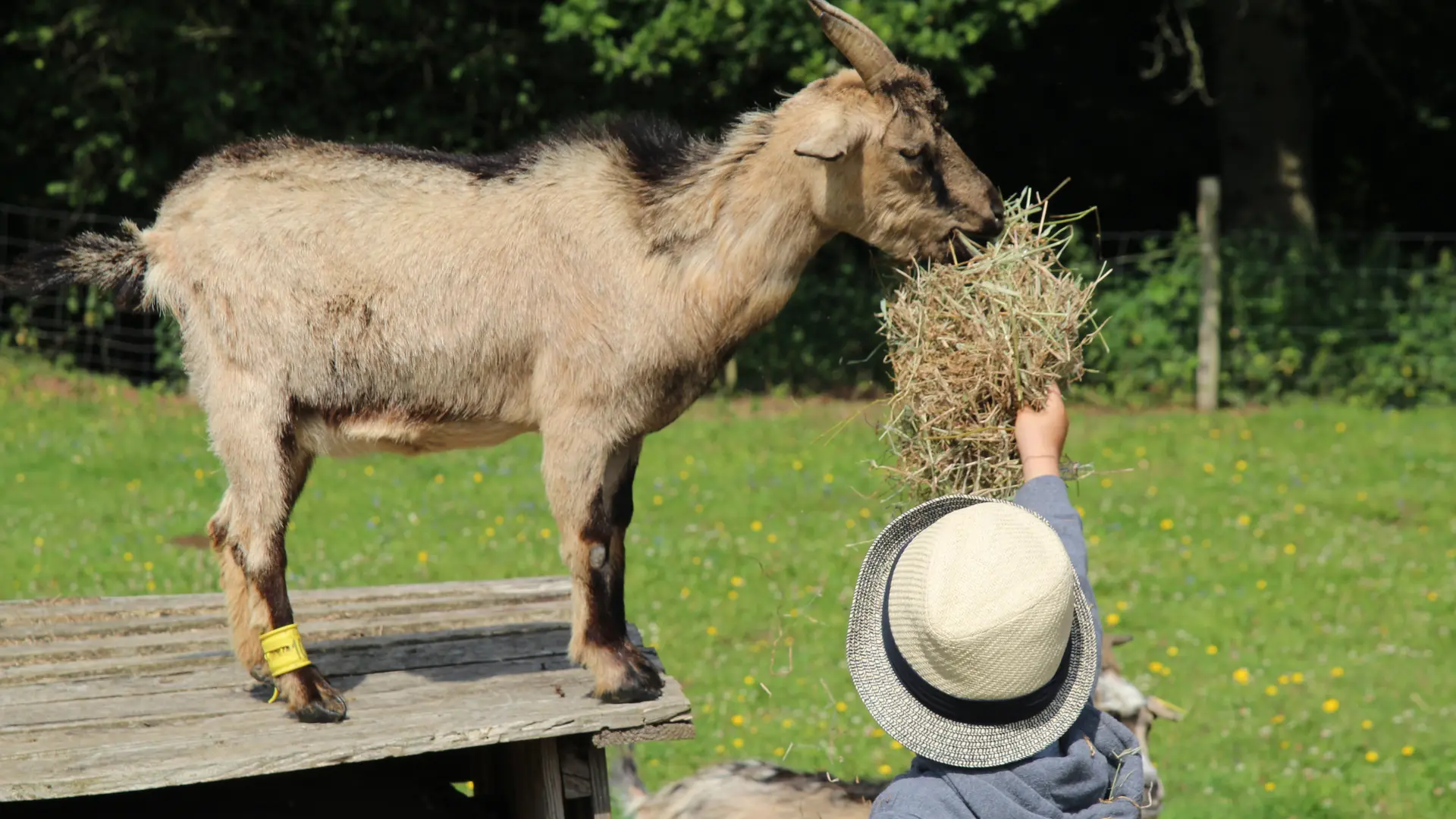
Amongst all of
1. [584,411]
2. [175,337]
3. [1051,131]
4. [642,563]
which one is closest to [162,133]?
[175,337]

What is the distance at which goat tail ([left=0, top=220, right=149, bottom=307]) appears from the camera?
439 centimetres

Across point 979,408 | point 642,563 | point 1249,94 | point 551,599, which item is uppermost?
point 1249,94

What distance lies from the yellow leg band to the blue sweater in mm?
1997

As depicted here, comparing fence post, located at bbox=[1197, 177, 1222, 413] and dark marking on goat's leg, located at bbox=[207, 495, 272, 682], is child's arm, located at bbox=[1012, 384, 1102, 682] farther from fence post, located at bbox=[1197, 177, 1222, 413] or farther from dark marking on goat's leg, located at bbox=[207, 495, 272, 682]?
fence post, located at bbox=[1197, 177, 1222, 413]

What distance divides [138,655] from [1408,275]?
1310 cm

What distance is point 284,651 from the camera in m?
4.21

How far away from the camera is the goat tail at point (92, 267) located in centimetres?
439

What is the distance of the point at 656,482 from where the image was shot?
10711mm

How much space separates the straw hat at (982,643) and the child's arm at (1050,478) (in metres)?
0.29

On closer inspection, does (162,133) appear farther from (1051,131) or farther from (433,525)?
(1051,131)

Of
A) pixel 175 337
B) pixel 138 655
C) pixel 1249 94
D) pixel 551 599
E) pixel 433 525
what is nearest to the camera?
pixel 138 655

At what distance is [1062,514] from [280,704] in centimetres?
243

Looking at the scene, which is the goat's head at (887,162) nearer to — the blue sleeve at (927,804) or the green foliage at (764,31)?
the blue sleeve at (927,804)

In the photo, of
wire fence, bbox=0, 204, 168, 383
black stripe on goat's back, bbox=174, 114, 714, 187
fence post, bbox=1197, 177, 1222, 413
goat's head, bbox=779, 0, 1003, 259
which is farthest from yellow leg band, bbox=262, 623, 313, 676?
fence post, bbox=1197, 177, 1222, 413
